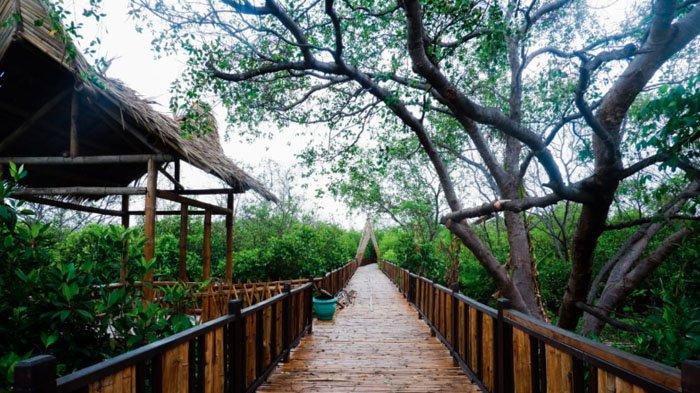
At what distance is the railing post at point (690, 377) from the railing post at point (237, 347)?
10.4ft

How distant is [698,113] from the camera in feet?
9.42

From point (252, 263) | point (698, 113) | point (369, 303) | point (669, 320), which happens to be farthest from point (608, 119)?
point (252, 263)

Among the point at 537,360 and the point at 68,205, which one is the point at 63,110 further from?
the point at 537,360

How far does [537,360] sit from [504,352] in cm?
63

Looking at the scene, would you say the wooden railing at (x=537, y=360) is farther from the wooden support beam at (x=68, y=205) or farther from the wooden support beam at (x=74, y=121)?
the wooden support beam at (x=68, y=205)

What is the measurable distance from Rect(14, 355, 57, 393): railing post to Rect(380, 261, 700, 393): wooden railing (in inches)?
95.9

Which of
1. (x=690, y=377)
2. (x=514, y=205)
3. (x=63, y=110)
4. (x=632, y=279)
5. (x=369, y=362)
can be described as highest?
(x=63, y=110)

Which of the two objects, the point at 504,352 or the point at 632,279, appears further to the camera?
the point at 632,279

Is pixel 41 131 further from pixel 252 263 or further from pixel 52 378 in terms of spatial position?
pixel 52 378

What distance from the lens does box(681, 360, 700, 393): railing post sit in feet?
4.97

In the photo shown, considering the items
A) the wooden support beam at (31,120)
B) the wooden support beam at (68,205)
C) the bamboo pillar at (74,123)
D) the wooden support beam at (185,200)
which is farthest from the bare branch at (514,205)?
the wooden support beam at (68,205)

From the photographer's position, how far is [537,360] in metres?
3.01

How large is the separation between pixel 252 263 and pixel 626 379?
11.3 metres

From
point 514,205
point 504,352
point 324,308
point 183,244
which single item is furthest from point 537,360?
point 183,244
